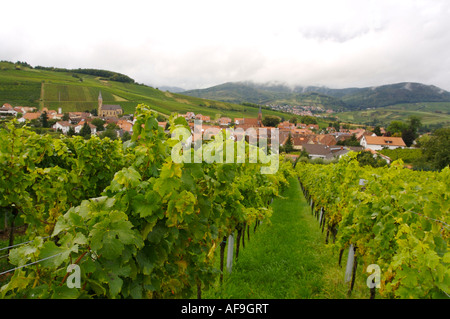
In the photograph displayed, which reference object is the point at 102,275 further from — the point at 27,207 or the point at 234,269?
the point at 234,269

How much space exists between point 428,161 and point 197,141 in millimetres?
55967

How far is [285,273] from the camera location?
18.4 feet

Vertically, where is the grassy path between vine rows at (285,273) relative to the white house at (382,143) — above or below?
below

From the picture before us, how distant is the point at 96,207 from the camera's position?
1.86 metres

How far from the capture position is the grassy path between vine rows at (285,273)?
4.88 metres
